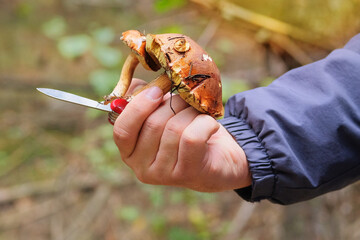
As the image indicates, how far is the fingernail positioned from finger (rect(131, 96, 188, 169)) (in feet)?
0.11

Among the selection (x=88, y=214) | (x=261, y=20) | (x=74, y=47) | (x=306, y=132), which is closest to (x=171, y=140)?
(x=306, y=132)

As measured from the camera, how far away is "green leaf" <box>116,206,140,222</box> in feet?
8.27

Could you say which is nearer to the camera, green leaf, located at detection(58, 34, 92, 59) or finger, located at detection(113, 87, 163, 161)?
finger, located at detection(113, 87, 163, 161)

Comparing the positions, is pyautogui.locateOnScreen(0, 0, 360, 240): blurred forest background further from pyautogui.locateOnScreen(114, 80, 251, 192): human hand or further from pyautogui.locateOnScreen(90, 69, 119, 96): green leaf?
pyautogui.locateOnScreen(114, 80, 251, 192): human hand

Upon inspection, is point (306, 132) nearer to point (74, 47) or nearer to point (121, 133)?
point (121, 133)

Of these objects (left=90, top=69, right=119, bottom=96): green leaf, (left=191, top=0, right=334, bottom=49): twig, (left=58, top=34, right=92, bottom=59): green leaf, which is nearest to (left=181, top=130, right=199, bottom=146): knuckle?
(left=191, top=0, right=334, bottom=49): twig

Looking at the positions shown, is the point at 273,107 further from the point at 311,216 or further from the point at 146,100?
the point at 311,216

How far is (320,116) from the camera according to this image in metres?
0.91

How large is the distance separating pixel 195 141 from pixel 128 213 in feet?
6.47

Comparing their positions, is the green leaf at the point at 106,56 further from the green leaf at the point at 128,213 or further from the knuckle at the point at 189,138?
the knuckle at the point at 189,138

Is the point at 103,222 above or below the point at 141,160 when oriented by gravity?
below

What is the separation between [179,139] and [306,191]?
0.43m

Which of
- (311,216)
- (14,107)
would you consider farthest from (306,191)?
(14,107)

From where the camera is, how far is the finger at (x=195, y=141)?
2.35 feet
